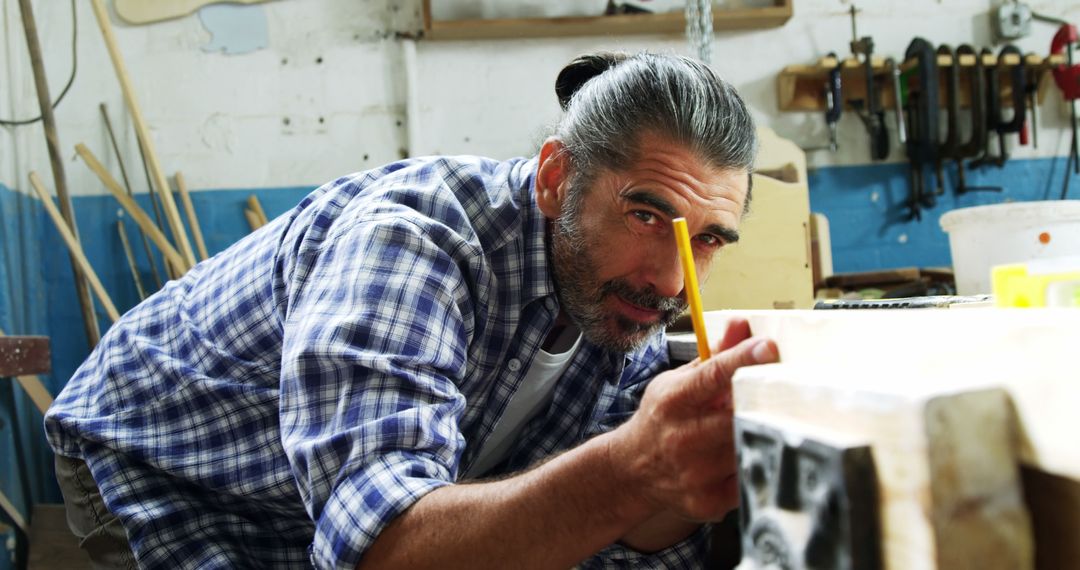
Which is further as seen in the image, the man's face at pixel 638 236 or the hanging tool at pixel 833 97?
the hanging tool at pixel 833 97

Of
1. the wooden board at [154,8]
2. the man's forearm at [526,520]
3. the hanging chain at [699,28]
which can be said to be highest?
the wooden board at [154,8]

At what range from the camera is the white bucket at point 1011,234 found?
59.2 inches

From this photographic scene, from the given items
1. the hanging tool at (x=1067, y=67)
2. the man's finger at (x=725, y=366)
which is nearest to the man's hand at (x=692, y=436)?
the man's finger at (x=725, y=366)

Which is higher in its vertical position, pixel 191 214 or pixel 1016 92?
pixel 1016 92

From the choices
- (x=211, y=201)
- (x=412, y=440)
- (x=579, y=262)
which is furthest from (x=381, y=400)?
(x=211, y=201)

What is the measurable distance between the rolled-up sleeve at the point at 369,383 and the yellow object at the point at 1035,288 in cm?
50

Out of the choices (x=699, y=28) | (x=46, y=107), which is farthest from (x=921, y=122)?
(x=46, y=107)

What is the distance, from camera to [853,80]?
9.42ft

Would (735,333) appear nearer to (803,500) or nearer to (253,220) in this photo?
(803,500)

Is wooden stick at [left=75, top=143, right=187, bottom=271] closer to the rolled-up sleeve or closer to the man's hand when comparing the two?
the rolled-up sleeve

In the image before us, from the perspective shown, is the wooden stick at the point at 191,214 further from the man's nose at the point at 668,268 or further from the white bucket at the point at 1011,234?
the white bucket at the point at 1011,234

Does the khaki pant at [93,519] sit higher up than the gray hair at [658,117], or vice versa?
the gray hair at [658,117]

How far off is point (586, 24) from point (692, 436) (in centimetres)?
235

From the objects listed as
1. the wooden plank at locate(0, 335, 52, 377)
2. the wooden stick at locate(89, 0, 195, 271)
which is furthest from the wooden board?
the wooden plank at locate(0, 335, 52, 377)
